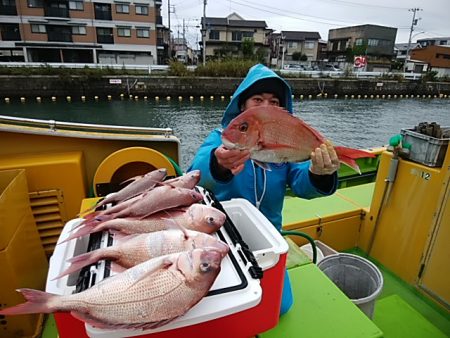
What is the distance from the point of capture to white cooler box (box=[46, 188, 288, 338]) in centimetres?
108

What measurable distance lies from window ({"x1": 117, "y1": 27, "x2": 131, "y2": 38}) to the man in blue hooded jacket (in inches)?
1545

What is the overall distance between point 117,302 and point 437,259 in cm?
339

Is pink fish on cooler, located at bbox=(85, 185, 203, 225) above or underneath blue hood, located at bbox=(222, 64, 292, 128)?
underneath

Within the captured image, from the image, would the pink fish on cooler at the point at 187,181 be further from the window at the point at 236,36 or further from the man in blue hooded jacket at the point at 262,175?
the window at the point at 236,36

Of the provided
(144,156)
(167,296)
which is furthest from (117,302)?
(144,156)

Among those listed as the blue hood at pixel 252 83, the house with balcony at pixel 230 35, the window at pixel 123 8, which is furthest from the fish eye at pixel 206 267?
the house with balcony at pixel 230 35

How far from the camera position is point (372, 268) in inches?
118

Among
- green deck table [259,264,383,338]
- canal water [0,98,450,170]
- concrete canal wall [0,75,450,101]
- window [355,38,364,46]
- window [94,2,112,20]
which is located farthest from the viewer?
window [355,38,364,46]

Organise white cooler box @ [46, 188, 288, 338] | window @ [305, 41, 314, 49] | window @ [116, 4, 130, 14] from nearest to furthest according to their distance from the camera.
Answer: white cooler box @ [46, 188, 288, 338] < window @ [116, 4, 130, 14] < window @ [305, 41, 314, 49]

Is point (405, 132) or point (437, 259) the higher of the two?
point (405, 132)

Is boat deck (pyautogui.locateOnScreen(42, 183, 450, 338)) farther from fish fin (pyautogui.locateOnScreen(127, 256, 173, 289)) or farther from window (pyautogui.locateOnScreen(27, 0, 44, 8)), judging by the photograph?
window (pyautogui.locateOnScreen(27, 0, 44, 8))

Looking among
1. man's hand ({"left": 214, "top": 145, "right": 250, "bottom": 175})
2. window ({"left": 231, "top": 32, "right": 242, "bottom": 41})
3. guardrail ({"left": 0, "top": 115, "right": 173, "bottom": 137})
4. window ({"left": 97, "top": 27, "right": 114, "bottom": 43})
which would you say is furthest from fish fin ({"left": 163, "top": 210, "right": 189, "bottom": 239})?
window ({"left": 231, "top": 32, "right": 242, "bottom": 41})

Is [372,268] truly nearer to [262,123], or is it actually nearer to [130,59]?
[262,123]

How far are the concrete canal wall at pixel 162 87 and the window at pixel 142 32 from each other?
489 inches
